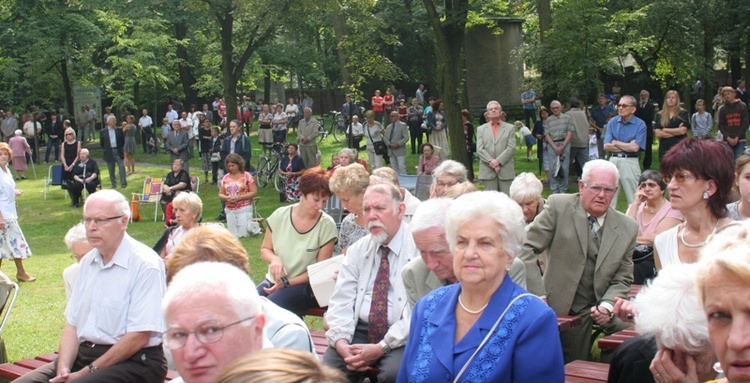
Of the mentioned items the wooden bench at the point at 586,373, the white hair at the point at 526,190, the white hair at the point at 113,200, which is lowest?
the wooden bench at the point at 586,373

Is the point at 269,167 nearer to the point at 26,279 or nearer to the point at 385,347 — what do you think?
the point at 26,279

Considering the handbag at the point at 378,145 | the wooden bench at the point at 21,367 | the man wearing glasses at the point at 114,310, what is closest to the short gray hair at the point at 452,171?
the man wearing glasses at the point at 114,310

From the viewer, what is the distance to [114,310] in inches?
199

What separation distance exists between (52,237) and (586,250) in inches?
564

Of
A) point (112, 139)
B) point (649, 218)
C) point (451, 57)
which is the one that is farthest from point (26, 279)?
point (112, 139)

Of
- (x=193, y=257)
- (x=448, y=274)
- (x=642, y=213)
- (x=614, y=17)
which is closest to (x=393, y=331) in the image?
(x=448, y=274)

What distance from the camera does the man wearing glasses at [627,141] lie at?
12391 mm

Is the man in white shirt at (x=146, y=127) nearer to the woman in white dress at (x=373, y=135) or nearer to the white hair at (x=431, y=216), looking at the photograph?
the woman in white dress at (x=373, y=135)

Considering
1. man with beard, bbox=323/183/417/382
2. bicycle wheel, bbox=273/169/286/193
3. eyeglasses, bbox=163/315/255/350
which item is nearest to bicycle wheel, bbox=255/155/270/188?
bicycle wheel, bbox=273/169/286/193

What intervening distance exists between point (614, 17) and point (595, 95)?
2388 millimetres

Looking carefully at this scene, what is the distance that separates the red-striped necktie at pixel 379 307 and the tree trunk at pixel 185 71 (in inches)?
1427

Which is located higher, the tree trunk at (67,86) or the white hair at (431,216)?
the tree trunk at (67,86)

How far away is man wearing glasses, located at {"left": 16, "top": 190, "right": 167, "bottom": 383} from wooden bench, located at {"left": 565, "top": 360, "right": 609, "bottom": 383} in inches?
96.9

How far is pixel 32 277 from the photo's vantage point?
1248 cm
